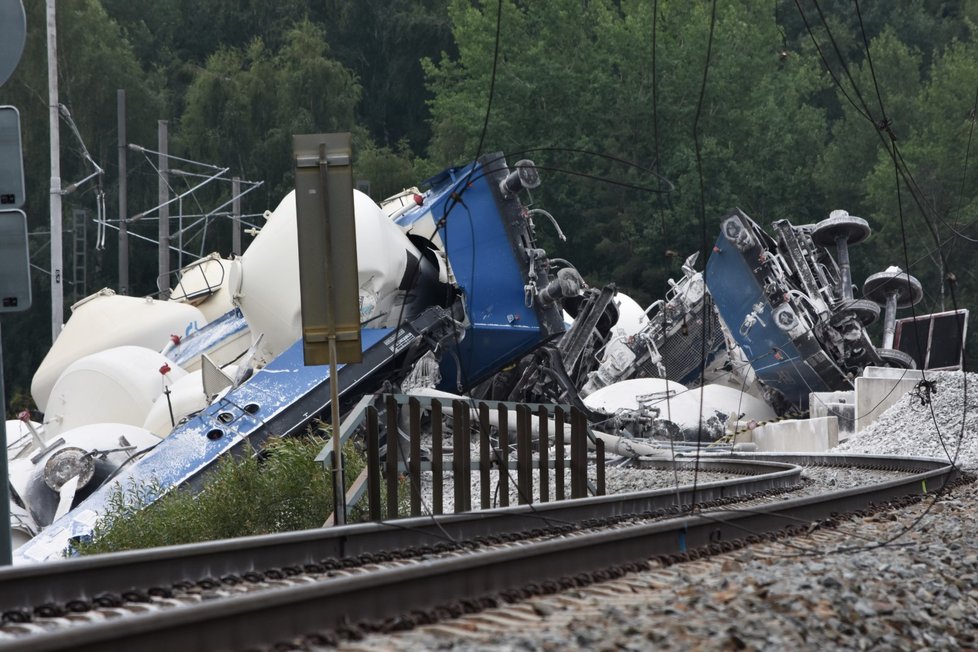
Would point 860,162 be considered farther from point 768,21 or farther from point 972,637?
point 972,637

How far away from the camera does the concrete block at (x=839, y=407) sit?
25281 mm

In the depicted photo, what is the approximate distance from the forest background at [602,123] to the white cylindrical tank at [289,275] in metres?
34.6

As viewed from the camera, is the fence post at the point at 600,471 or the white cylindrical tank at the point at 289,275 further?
the white cylindrical tank at the point at 289,275

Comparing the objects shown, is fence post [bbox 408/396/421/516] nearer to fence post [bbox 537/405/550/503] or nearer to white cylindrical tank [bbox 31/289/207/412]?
fence post [bbox 537/405/550/503]

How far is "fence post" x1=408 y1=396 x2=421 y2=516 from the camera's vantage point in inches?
447

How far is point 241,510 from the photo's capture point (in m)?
12.1

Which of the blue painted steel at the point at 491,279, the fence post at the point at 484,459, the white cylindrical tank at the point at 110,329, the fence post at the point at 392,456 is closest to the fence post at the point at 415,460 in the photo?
the fence post at the point at 392,456

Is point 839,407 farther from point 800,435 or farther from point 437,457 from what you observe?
point 437,457

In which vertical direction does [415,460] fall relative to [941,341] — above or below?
above

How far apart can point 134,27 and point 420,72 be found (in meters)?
16.1

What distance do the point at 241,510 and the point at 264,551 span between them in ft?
15.4

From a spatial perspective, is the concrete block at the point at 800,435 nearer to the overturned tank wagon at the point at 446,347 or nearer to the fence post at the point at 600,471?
the overturned tank wagon at the point at 446,347

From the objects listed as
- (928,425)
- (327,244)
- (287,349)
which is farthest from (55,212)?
(327,244)

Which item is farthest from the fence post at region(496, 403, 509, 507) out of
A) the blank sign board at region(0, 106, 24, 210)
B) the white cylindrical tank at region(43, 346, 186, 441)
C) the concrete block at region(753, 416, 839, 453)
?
the white cylindrical tank at region(43, 346, 186, 441)
